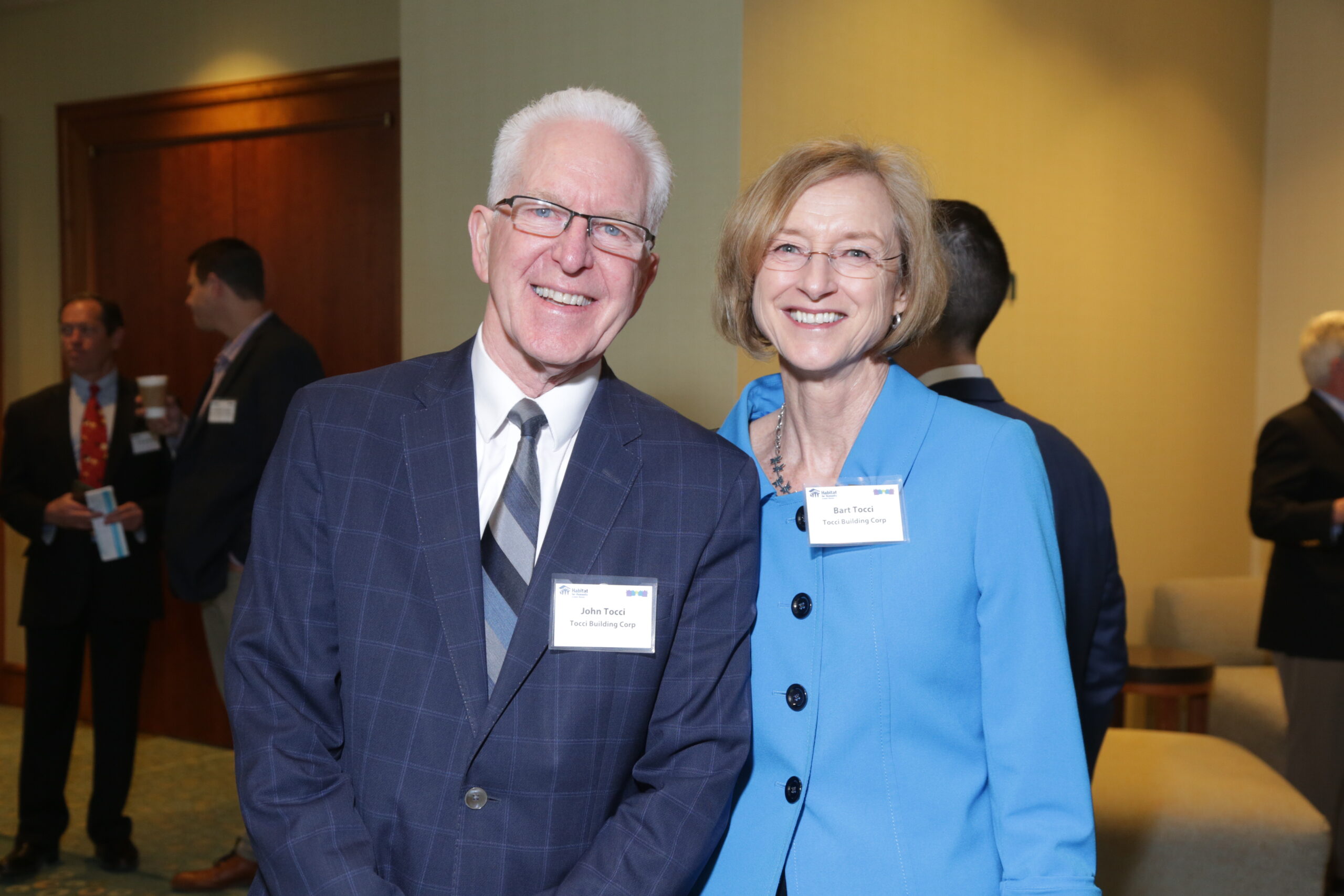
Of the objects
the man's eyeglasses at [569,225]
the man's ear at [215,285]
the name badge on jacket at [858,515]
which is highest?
the man's ear at [215,285]

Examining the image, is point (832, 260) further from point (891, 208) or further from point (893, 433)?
point (893, 433)

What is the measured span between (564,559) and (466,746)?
0.87ft

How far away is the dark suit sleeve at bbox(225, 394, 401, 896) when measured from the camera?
1.39 meters

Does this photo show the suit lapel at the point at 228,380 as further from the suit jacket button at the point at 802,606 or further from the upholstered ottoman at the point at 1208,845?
the upholstered ottoman at the point at 1208,845

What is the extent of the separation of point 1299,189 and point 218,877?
6.33 m

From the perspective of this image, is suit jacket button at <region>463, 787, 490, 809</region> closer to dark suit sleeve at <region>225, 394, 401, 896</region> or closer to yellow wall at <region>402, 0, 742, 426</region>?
dark suit sleeve at <region>225, 394, 401, 896</region>

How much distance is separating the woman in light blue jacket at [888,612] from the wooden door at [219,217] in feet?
11.3

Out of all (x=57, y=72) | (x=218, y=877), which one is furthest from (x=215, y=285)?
(x=57, y=72)

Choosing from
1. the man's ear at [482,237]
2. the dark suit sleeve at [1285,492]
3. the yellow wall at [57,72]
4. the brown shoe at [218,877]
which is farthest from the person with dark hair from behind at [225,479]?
the dark suit sleeve at [1285,492]

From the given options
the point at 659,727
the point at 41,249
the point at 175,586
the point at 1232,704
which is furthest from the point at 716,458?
the point at 41,249

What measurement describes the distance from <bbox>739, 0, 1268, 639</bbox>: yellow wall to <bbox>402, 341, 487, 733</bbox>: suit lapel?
1713 millimetres

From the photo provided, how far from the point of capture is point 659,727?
1.51 metres

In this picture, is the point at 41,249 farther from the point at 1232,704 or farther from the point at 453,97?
the point at 1232,704

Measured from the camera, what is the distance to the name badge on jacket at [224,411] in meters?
3.61
